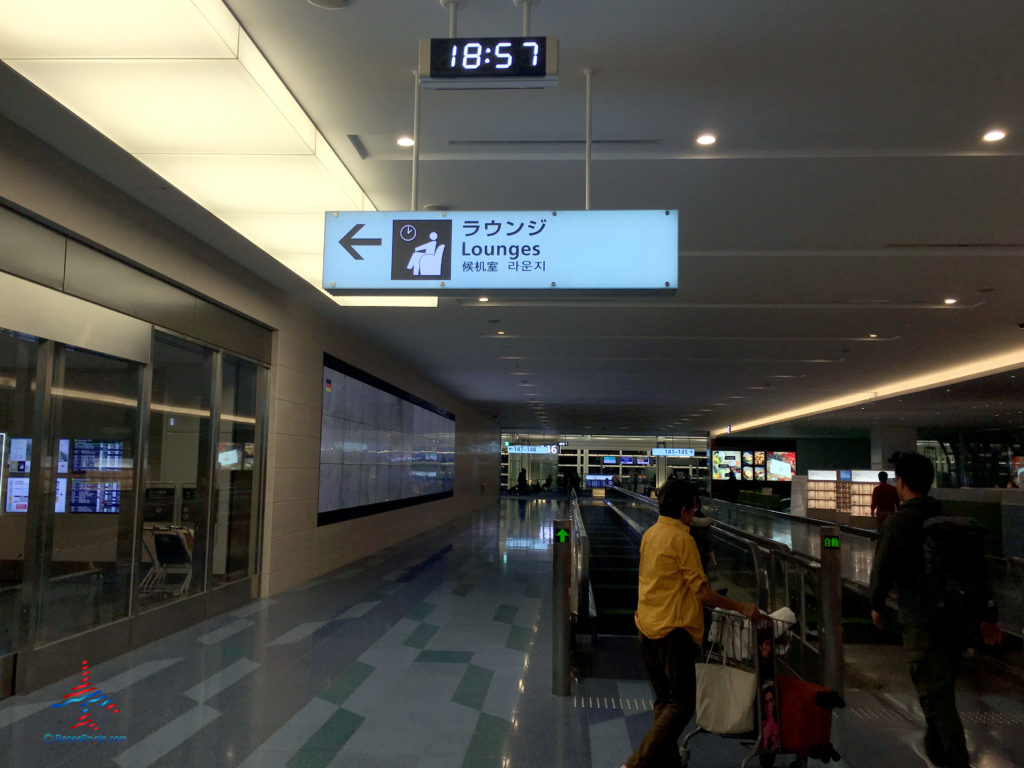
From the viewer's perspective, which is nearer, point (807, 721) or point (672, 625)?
point (672, 625)

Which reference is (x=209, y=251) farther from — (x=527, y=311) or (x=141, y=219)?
(x=527, y=311)

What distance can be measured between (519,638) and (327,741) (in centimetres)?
292

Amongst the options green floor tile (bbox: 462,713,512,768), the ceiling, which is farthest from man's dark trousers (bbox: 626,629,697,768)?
the ceiling

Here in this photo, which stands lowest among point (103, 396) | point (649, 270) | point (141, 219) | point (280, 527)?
point (280, 527)

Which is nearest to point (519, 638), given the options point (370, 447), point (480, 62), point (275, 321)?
point (275, 321)

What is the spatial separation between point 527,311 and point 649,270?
6.56 metres

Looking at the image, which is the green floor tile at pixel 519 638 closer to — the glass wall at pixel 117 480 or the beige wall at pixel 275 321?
the glass wall at pixel 117 480

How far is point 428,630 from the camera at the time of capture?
7340 millimetres

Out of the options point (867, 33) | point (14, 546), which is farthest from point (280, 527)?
point (867, 33)

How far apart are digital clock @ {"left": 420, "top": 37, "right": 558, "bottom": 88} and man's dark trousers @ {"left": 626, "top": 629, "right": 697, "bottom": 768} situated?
8.49 ft

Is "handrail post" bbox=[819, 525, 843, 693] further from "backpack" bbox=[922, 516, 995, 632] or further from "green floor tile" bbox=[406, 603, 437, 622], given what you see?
"green floor tile" bbox=[406, 603, 437, 622]

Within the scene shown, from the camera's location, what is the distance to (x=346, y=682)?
18.3ft

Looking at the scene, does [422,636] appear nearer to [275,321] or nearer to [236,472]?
[236,472]

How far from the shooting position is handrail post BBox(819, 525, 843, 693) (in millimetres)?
5492
